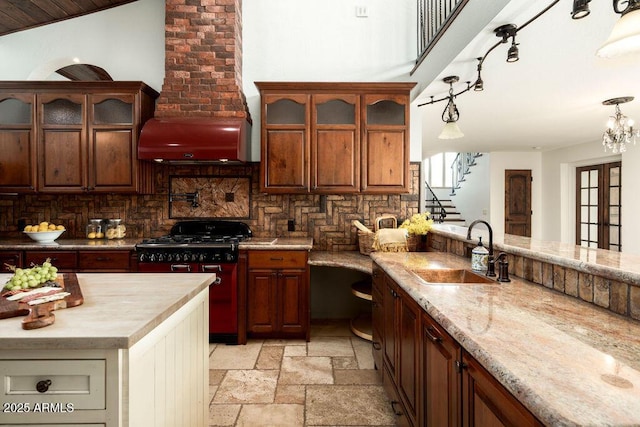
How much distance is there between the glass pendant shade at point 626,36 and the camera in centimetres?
132

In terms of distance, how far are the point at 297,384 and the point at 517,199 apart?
7213 mm

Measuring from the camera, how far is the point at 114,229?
13.0 feet

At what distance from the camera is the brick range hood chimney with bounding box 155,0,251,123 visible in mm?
3709

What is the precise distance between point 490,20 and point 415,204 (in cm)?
218

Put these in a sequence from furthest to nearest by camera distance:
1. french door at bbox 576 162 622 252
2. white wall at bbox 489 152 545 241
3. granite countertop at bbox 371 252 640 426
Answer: white wall at bbox 489 152 545 241, french door at bbox 576 162 622 252, granite countertop at bbox 371 252 640 426

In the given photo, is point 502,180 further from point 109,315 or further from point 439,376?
point 109,315

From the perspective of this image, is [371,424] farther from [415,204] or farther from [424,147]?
[424,147]

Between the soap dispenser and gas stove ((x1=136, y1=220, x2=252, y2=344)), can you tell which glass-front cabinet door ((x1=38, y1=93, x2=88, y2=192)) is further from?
the soap dispenser

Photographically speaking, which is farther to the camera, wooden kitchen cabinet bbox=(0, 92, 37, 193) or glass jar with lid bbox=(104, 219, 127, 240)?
glass jar with lid bbox=(104, 219, 127, 240)

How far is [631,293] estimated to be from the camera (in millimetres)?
1365

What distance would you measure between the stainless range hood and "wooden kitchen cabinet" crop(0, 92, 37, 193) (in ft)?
4.05

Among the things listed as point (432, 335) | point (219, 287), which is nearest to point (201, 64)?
point (219, 287)

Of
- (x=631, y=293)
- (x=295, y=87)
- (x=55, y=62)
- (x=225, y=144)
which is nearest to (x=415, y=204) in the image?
(x=295, y=87)

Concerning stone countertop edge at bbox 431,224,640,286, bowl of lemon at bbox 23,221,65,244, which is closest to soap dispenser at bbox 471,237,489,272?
stone countertop edge at bbox 431,224,640,286
